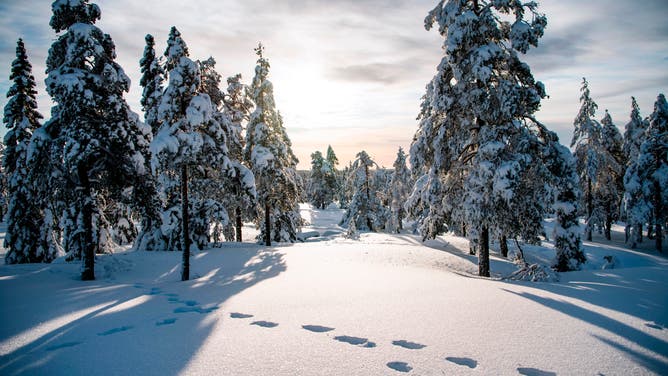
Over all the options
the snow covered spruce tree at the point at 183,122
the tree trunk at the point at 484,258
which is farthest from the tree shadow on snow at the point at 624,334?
the snow covered spruce tree at the point at 183,122

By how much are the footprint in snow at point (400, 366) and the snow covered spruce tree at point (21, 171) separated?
22.0 meters

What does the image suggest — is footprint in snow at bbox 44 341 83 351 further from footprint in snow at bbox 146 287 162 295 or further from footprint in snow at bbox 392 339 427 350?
footprint in snow at bbox 392 339 427 350

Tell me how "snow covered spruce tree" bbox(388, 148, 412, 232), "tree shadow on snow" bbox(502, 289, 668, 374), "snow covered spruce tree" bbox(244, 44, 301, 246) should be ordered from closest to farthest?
"tree shadow on snow" bbox(502, 289, 668, 374) → "snow covered spruce tree" bbox(244, 44, 301, 246) → "snow covered spruce tree" bbox(388, 148, 412, 232)

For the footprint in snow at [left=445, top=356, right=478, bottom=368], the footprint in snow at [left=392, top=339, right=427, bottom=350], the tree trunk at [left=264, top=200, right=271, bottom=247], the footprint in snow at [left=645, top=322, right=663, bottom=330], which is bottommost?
the footprint in snow at [left=645, top=322, right=663, bottom=330]

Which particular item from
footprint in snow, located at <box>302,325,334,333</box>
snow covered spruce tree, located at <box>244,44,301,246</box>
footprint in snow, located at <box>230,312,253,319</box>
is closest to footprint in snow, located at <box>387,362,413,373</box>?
footprint in snow, located at <box>302,325,334,333</box>

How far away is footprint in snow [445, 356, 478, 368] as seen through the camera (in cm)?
530

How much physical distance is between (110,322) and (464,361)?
7420 millimetres

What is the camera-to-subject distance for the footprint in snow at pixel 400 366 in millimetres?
5152

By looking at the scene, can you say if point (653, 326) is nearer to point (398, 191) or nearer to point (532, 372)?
point (532, 372)

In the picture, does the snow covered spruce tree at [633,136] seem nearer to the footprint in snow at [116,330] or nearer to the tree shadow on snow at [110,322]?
the tree shadow on snow at [110,322]

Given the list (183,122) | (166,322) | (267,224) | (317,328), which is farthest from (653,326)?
(267,224)

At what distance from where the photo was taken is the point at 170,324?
7.50m

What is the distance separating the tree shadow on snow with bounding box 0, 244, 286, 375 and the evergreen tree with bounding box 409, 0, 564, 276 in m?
8.36

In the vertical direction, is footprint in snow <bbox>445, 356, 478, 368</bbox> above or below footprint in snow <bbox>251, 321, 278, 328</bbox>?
Answer: above
